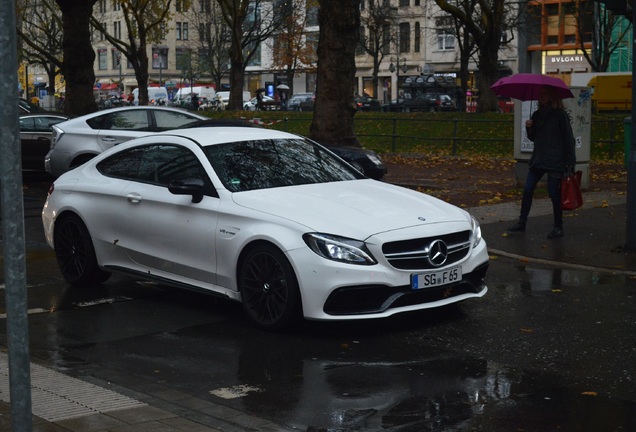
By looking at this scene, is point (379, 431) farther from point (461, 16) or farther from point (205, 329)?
point (461, 16)

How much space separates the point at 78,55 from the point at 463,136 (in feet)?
40.4

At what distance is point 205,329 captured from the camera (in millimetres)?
8391

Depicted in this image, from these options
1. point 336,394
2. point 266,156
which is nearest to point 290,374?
point 336,394

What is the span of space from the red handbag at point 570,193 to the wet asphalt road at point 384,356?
2427 mm

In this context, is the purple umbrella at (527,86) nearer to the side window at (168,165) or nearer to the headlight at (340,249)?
the side window at (168,165)

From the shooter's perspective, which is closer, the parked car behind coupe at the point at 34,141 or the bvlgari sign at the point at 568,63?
the parked car behind coupe at the point at 34,141

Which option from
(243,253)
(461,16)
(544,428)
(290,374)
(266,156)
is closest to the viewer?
(544,428)

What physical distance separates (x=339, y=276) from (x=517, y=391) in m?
1.76

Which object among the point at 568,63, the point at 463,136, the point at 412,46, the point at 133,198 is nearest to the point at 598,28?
the point at 568,63

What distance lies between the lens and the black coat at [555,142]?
493 inches

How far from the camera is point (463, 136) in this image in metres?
33.3

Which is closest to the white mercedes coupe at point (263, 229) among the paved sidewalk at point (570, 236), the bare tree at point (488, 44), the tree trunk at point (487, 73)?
the paved sidewalk at point (570, 236)

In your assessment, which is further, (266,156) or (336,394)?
(266,156)

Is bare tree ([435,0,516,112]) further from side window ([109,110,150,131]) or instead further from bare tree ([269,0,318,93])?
bare tree ([269,0,318,93])
